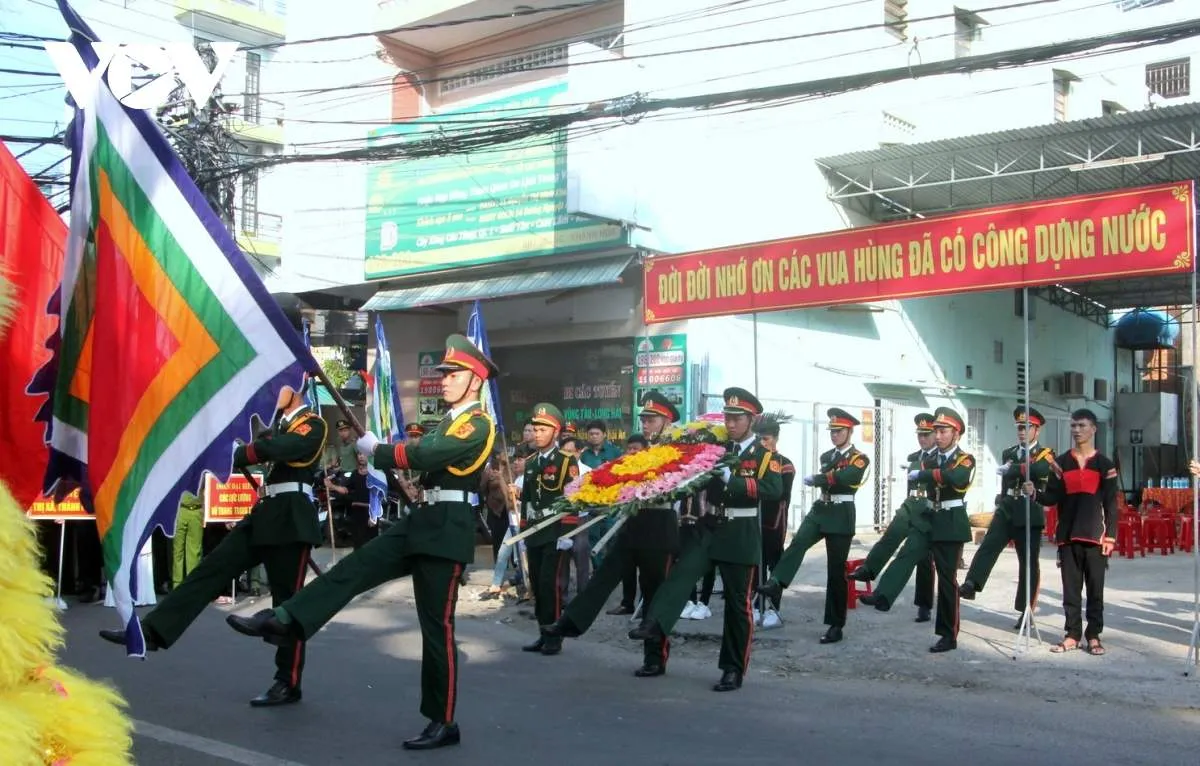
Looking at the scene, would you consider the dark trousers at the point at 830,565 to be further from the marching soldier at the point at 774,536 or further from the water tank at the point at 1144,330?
the water tank at the point at 1144,330

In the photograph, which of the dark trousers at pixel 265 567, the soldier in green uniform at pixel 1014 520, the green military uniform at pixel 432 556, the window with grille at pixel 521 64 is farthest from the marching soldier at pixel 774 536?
the window with grille at pixel 521 64

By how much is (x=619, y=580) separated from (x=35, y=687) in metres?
6.20

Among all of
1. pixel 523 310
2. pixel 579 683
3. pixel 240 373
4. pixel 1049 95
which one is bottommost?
pixel 579 683

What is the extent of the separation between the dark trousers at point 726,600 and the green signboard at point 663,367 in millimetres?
8885

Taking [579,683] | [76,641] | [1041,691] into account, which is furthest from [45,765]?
[76,641]

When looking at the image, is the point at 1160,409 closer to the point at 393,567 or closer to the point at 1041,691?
the point at 1041,691

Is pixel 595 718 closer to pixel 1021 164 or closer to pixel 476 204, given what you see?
pixel 476 204

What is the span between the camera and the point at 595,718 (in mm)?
6785

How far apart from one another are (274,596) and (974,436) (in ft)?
61.0

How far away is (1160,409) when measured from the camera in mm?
28219


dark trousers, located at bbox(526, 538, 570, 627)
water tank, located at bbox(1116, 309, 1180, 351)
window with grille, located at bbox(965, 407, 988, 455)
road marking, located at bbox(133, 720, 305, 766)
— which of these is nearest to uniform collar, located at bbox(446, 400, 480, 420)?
road marking, located at bbox(133, 720, 305, 766)

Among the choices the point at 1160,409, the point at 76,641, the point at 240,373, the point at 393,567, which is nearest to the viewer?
the point at 240,373

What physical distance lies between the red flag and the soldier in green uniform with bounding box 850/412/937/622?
691cm

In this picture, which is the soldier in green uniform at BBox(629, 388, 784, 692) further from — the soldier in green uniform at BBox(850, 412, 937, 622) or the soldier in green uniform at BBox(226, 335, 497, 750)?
the soldier in green uniform at BBox(850, 412, 937, 622)
